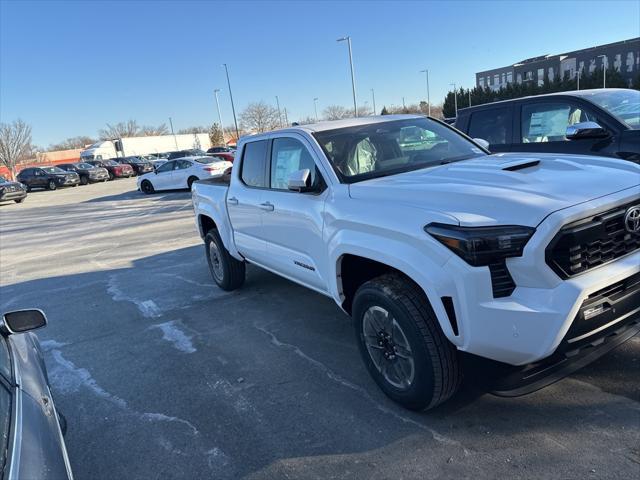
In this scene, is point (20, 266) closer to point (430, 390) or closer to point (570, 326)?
point (430, 390)

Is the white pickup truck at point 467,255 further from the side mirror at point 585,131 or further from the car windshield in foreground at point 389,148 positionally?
the side mirror at point 585,131

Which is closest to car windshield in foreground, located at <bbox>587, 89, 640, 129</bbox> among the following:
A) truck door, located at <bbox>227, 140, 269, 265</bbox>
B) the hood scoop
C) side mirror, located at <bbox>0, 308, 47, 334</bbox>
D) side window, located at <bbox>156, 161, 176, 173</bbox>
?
the hood scoop

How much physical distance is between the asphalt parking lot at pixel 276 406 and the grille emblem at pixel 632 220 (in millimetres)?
1091

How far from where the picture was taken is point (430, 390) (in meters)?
2.93

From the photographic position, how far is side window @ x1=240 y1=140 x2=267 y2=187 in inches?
194

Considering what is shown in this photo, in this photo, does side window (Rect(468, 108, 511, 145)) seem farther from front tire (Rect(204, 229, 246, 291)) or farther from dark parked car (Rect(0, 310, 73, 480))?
dark parked car (Rect(0, 310, 73, 480))

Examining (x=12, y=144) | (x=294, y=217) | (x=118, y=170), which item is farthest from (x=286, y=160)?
(x=12, y=144)

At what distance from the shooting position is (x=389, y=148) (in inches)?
164

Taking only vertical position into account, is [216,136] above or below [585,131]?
below

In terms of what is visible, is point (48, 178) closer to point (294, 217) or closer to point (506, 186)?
point (294, 217)

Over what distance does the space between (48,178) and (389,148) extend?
36.9 metres

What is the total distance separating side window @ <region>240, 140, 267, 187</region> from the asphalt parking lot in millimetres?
1431

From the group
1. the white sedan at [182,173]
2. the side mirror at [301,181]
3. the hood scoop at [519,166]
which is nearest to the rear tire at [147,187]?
the white sedan at [182,173]

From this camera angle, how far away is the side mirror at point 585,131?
5.68m
